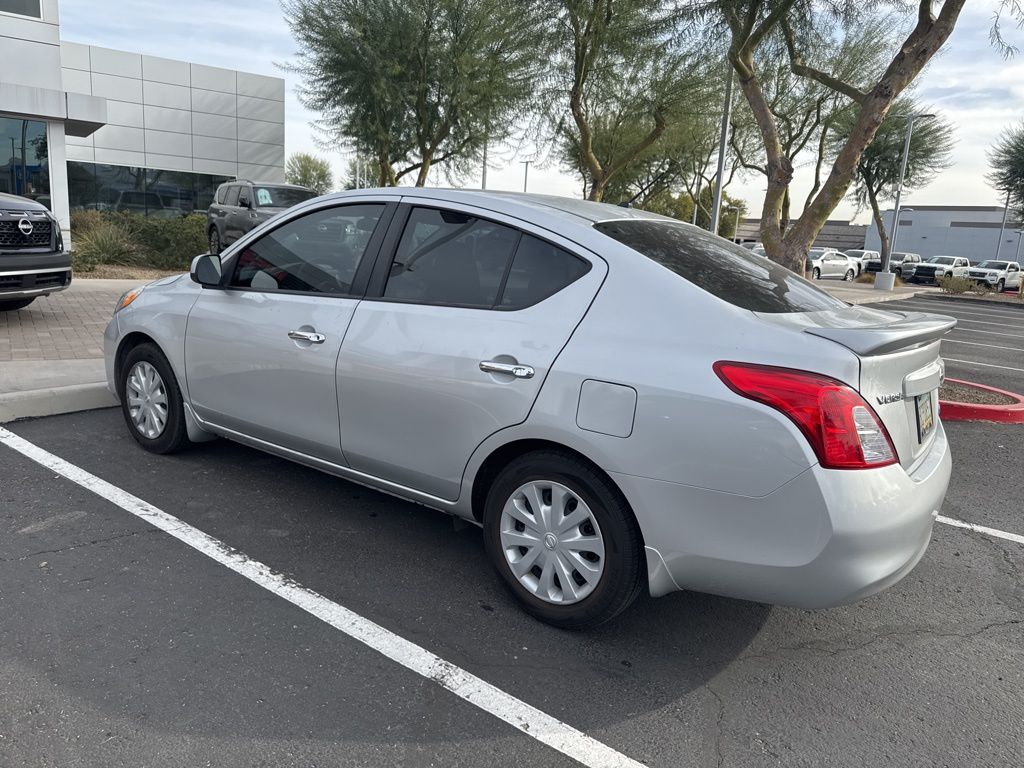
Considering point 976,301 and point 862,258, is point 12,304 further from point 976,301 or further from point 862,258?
point 862,258

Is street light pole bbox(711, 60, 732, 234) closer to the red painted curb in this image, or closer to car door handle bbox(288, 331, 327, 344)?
the red painted curb

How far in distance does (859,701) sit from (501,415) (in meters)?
1.62

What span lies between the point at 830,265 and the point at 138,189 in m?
28.7

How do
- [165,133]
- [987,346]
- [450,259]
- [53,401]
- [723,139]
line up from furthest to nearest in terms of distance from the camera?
[165,133] < [723,139] < [987,346] < [53,401] < [450,259]

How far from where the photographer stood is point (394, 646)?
2910mm

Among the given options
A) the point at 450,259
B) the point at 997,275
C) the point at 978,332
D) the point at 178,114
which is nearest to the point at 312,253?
the point at 450,259

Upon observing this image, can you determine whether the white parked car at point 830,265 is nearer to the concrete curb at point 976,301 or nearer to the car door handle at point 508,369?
the concrete curb at point 976,301

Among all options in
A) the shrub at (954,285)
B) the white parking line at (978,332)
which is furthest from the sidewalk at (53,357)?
the shrub at (954,285)

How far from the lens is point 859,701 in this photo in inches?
108

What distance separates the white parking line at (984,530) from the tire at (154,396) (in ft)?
14.4

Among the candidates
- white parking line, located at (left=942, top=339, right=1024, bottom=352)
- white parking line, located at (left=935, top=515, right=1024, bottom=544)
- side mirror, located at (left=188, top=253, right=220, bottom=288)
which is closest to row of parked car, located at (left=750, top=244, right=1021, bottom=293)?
white parking line, located at (left=942, top=339, right=1024, bottom=352)

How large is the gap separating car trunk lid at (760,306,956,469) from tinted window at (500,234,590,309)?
0.75 meters

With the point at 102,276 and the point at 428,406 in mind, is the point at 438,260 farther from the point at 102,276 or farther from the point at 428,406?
the point at 102,276

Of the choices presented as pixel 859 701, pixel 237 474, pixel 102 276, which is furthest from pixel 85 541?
pixel 102 276
